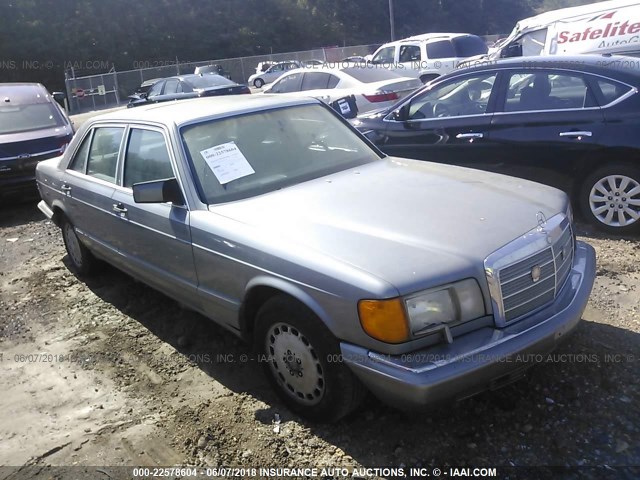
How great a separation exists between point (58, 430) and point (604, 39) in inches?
490

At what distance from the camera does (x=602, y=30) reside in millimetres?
12055

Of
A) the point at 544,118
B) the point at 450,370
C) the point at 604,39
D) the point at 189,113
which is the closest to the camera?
the point at 450,370

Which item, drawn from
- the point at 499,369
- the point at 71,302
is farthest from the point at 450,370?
the point at 71,302

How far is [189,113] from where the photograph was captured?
4043 mm

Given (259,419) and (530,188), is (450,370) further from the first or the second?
(530,188)

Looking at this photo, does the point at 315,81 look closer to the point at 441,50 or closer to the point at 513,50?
the point at 513,50

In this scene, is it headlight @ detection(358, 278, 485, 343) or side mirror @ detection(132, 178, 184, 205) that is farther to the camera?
side mirror @ detection(132, 178, 184, 205)

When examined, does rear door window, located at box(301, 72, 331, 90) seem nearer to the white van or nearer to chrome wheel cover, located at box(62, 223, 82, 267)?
the white van

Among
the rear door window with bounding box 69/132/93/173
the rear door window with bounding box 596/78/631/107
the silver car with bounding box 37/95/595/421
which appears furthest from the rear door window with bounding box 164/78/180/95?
the rear door window with bounding box 596/78/631/107

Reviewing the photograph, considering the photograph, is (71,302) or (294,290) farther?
(71,302)

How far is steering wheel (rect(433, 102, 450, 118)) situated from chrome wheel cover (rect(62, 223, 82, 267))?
153 inches

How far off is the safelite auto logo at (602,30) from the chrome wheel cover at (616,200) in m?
7.88

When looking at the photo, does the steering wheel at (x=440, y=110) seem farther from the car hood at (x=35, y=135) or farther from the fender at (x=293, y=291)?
the car hood at (x=35, y=135)

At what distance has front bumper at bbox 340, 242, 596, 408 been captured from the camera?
2.52 m
